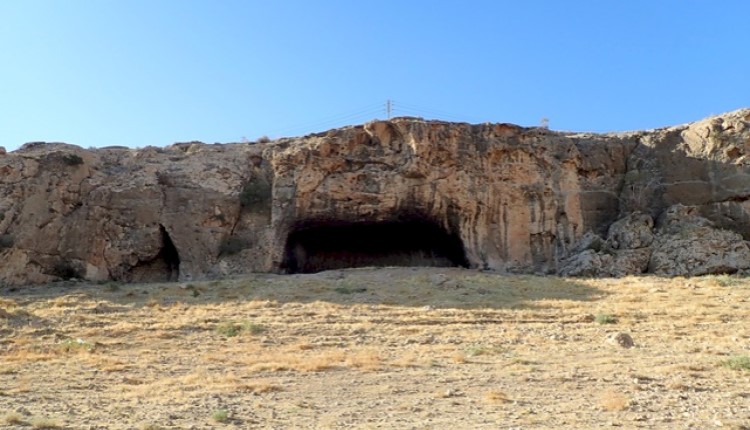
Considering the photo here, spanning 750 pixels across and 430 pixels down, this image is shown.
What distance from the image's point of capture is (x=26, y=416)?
7844 mm

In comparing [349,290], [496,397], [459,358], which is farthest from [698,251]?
[496,397]

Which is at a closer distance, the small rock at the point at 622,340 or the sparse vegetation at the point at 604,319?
the small rock at the point at 622,340

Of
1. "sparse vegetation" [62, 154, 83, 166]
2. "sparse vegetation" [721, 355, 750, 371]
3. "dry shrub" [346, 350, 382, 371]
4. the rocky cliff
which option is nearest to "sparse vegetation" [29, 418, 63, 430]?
"dry shrub" [346, 350, 382, 371]

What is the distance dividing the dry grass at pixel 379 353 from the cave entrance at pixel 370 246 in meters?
4.46

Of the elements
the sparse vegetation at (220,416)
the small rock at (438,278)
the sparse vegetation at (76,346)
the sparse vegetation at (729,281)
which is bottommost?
Result: the sparse vegetation at (220,416)

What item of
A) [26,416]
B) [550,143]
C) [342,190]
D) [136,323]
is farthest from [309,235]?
[26,416]

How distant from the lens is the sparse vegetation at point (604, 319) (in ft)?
50.9

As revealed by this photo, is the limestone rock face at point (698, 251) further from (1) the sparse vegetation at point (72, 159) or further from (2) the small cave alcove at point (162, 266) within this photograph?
(1) the sparse vegetation at point (72, 159)

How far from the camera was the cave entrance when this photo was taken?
26.2 meters

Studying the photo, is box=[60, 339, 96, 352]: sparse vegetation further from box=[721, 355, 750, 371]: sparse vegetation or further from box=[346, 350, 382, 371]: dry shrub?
box=[721, 355, 750, 371]: sparse vegetation

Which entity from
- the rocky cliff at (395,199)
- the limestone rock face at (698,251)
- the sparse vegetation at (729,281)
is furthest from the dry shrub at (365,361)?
the limestone rock face at (698,251)

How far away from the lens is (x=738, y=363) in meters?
10.4

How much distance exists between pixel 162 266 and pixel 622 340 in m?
16.9

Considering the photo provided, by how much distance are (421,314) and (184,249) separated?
10.9m
